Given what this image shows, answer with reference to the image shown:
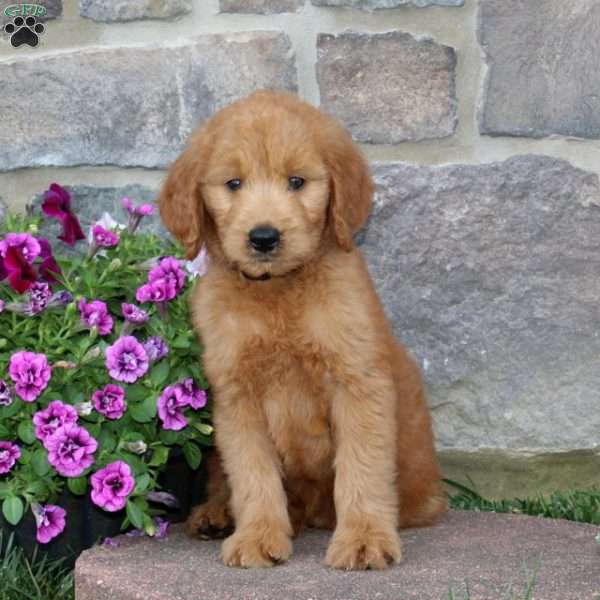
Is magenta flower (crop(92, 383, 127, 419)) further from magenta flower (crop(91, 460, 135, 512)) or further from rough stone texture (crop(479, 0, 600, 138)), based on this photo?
rough stone texture (crop(479, 0, 600, 138))

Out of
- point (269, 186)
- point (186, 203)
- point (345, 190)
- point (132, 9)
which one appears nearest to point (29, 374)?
point (186, 203)

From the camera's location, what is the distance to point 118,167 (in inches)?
198

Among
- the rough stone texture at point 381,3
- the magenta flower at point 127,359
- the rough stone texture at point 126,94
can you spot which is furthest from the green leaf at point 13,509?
the rough stone texture at point 381,3

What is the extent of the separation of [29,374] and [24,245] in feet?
1.64

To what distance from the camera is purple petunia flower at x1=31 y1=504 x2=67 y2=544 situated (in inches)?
→ 161

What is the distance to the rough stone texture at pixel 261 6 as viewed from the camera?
4758 mm

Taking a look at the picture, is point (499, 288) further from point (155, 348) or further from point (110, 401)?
point (110, 401)

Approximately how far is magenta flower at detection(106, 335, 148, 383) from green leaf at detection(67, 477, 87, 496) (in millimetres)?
354

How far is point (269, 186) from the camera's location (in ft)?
12.4

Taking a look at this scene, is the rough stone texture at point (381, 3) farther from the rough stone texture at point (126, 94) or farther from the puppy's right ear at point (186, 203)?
the puppy's right ear at point (186, 203)

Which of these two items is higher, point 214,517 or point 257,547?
point 257,547

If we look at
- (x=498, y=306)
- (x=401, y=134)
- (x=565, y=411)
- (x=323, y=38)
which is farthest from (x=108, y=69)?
(x=565, y=411)

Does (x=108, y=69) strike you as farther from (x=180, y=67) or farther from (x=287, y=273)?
(x=287, y=273)

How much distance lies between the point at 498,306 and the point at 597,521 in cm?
87
